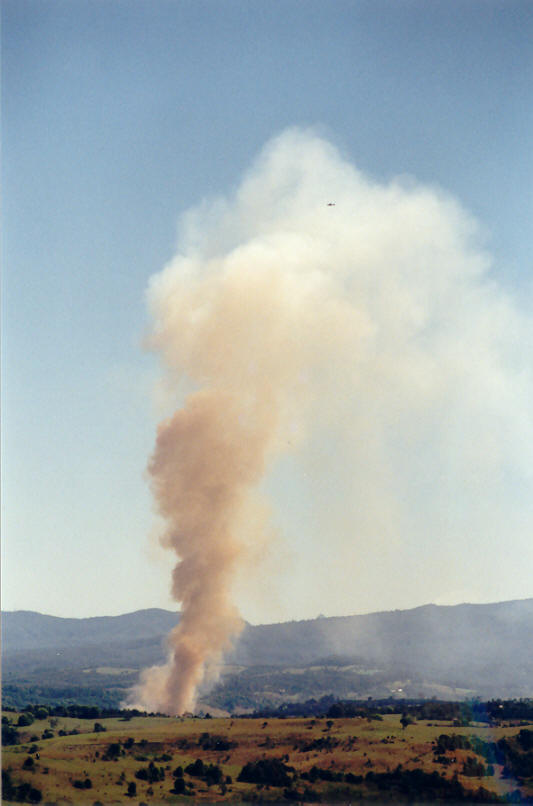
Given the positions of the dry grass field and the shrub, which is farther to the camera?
the shrub

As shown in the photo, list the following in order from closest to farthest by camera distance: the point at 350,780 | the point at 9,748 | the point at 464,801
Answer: the point at 464,801 < the point at 350,780 < the point at 9,748

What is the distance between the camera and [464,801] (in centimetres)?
9594

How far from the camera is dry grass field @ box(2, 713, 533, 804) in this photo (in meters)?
98.3

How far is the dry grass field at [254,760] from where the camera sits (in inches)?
3871

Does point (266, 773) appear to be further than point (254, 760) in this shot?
No

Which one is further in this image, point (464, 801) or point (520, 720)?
point (520, 720)

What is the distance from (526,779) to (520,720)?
34.0 meters

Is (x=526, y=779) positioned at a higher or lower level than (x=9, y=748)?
lower

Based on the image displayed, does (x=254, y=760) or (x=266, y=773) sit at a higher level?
(x=254, y=760)

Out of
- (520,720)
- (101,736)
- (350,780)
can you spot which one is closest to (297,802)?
(350,780)

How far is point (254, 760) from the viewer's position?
111 m

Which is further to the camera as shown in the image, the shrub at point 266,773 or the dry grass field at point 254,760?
Result: the shrub at point 266,773

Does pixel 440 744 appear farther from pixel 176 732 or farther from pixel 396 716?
pixel 176 732

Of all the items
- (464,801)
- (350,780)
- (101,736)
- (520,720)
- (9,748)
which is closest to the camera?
(464,801)
